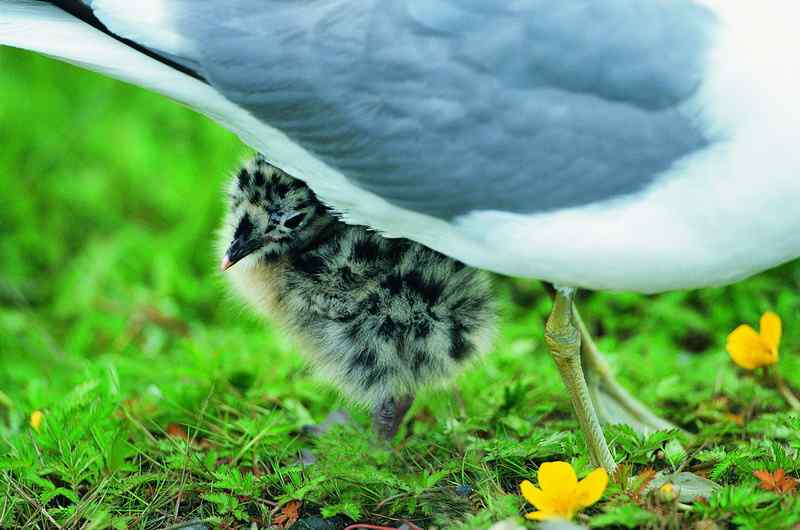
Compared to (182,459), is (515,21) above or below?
above

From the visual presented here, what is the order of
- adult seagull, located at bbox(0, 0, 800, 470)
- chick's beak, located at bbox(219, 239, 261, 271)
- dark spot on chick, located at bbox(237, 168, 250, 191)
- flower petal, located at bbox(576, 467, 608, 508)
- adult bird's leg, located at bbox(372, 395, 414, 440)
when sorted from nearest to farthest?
adult seagull, located at bbox(0, 0, 800, 470), flower petal, located at bbox(576, 467, 608, 508), chick's beak, located at bbox(219, 239, 261, 271), dark spot on chick, located at bbox(237, 168, 250, 191), adult bird's leg, located at bbox(372, 395, 414, 440)

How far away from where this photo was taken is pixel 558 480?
243 centimetres

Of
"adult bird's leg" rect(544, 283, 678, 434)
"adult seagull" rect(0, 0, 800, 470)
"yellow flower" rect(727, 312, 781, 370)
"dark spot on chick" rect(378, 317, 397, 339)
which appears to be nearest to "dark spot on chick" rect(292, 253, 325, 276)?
"dark spot on chick" rect(378, 317, 397, 339)

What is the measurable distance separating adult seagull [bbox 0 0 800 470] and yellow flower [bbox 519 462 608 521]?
0.42 m

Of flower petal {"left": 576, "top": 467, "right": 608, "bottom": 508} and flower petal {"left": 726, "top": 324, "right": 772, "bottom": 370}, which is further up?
flower petal {"left": 726, "top": 324, "right": 772, "bottom": 370}

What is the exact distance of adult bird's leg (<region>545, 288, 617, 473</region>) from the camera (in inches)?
107

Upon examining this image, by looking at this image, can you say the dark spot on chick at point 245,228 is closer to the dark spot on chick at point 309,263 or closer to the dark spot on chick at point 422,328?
the dark spot on chick at point 309,263

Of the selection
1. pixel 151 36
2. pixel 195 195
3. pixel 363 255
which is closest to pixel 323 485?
pixel 363 255

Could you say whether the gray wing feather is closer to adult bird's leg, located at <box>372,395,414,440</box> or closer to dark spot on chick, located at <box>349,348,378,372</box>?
dark spot on chick, located at <box>349,348,378,372</box>

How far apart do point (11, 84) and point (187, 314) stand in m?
1.97

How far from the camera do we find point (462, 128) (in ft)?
7.55

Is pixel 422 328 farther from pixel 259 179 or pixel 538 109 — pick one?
pixel 538 109

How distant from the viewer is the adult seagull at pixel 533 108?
221 centimetres

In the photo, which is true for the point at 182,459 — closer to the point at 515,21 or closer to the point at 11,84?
the point at 515,21
